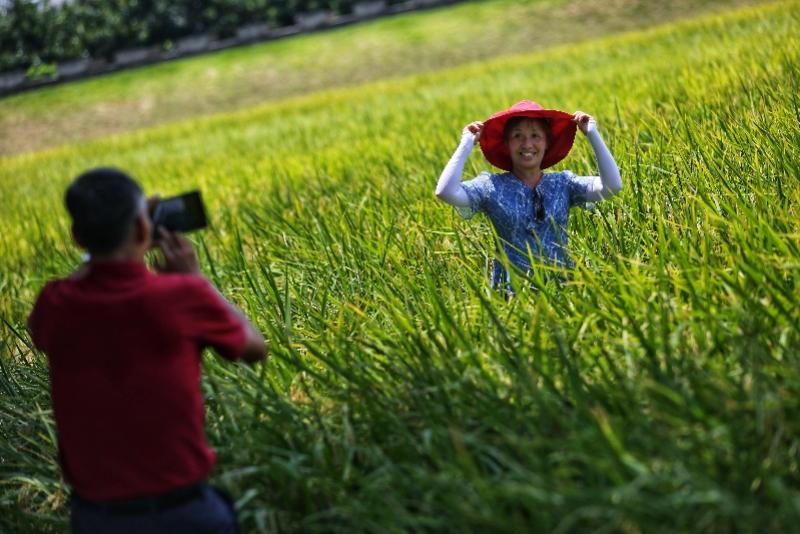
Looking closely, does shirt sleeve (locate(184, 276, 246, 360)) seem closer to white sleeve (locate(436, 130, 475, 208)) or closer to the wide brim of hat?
white sleeve (locate(436, 130, 475, 208))

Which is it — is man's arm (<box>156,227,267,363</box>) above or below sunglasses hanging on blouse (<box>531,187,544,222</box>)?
above

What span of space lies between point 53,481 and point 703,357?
1366mm

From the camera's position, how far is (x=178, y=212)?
158 cm

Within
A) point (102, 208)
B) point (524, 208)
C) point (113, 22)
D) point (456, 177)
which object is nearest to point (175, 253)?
point (102, 208)

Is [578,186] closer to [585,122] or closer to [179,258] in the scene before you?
[585,122]

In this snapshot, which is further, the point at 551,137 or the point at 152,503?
the point at 551,137

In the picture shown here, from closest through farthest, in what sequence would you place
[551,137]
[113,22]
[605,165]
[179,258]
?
[179,258]
[605,165]
[551,137]
[113,22]

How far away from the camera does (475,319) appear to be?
212 cm

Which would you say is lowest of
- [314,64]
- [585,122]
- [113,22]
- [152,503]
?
[152,503]

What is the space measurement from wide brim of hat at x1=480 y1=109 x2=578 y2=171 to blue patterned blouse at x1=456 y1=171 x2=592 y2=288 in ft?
0.33

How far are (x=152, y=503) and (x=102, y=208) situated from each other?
18.6 inches

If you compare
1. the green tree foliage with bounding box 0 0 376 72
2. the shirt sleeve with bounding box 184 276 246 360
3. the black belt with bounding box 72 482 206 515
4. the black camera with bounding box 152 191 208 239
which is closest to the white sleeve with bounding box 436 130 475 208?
the black camera with bounding box 152 191 208 239

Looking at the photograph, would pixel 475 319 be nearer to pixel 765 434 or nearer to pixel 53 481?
pixel 765 434

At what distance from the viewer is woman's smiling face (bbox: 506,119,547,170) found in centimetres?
234
